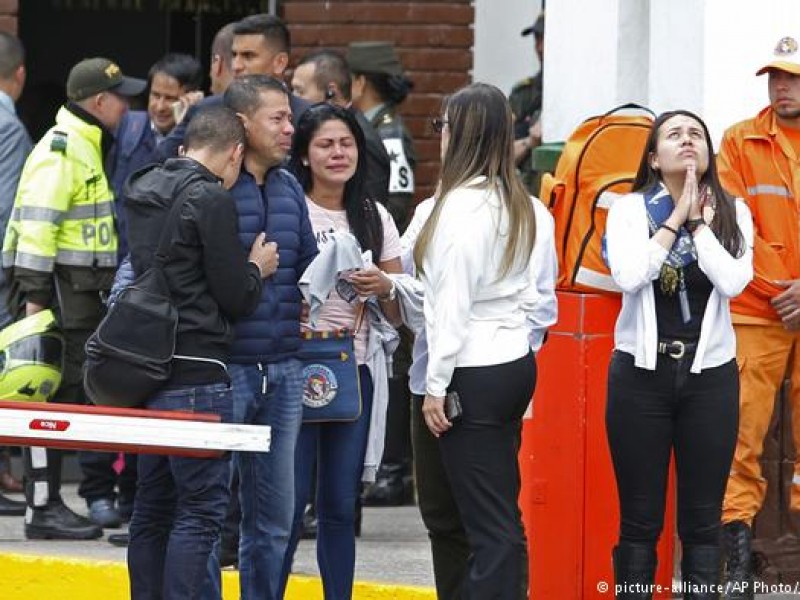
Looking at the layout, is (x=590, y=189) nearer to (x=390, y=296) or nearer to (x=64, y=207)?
(x=390, y=296)

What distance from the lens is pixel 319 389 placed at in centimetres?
712

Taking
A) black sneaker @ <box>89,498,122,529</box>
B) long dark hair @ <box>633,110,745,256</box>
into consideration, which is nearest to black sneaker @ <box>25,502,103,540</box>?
black sneaker @ <box>89,498,122,529</box>

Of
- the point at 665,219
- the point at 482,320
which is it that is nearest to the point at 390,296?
the point at 482,320

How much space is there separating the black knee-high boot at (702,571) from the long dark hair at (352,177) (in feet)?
5.13

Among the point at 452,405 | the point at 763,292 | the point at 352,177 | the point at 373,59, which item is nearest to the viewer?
the point at 452,405

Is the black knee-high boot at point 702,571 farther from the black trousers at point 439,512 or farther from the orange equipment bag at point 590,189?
the orange equipment bag at point 590,189

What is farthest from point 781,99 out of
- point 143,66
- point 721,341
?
point 143,66

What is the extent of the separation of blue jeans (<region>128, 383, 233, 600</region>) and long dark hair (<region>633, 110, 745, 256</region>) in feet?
5.57

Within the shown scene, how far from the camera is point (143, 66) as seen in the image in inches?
506

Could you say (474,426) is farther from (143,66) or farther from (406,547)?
(143,66)

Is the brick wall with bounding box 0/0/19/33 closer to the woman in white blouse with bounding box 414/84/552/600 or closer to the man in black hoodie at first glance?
the man in black hoodie

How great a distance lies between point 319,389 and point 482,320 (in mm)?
777

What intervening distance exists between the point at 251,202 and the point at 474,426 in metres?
1.09

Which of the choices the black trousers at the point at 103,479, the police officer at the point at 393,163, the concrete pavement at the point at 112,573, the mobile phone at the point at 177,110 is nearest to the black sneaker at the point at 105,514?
the black trousers at the point at 103,479
